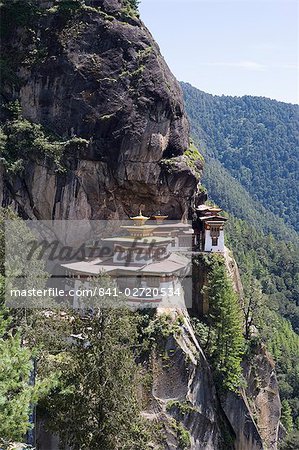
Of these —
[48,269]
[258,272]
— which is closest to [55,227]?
[48,269]

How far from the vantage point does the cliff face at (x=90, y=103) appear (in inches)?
1021

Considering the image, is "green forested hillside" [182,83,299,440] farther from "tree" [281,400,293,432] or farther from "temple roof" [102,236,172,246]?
"temple roof" [102,236,172,246]

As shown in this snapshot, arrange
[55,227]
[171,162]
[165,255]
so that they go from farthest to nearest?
1. [171,162]
2. [55,227]
3. [165,255]

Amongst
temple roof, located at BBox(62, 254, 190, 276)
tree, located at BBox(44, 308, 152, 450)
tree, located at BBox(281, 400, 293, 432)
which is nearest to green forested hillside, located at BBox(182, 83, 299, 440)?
tree, located at BBox(281, 400, 293, 432)

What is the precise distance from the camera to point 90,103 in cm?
2642

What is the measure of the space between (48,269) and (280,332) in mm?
44531

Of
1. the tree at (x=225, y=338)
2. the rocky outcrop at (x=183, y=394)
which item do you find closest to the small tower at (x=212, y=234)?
the tree at (x=225, y=338)

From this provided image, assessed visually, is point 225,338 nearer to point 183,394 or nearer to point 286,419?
point 183,394

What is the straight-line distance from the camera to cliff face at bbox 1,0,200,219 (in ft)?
85.1

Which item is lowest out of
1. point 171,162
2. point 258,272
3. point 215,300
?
point 258,272

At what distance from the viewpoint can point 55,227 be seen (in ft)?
84.9

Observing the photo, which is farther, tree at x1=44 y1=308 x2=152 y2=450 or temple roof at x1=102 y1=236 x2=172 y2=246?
temple roof at x1=102 y1=236 x2=172 y2=246

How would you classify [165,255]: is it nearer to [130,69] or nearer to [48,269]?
[48,269]

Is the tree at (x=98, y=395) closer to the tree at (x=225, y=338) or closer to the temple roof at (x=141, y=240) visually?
the temple roof at (x=141, y=240)
